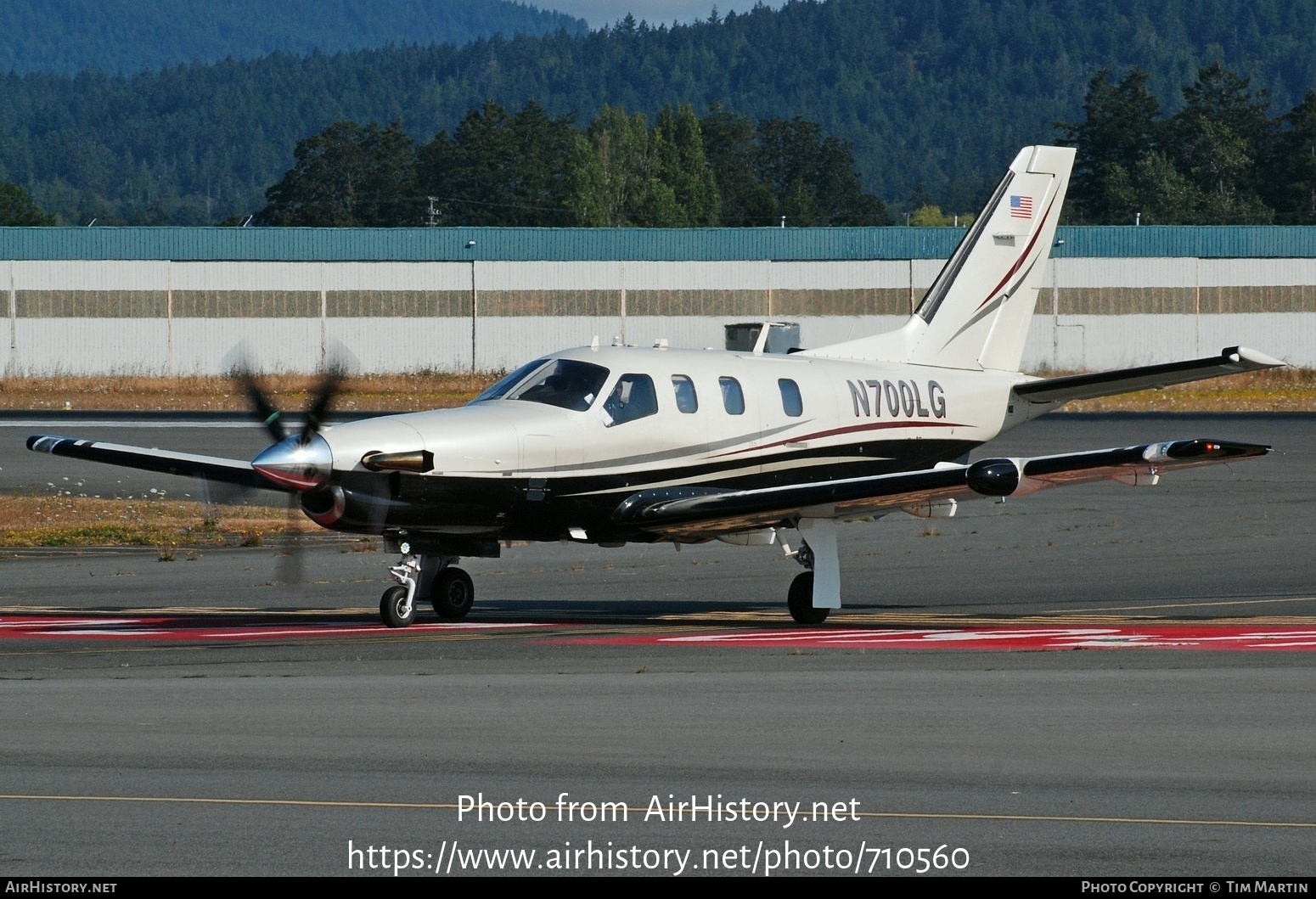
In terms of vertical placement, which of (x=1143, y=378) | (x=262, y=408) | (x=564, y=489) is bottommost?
(x=564, y=489)

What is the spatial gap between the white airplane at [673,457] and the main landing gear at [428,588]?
0.02 metres

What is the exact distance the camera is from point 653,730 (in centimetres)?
991

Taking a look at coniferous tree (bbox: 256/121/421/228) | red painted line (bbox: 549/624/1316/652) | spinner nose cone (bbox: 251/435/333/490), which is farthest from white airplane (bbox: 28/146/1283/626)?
coniferous tree (bbox: 256/121/421/228)

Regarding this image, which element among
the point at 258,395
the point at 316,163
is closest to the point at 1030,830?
the point at 258,395

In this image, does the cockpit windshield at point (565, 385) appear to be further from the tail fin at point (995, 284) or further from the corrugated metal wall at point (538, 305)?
the corrugated metal wall at point (538, 305)

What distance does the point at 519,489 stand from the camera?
1537cm

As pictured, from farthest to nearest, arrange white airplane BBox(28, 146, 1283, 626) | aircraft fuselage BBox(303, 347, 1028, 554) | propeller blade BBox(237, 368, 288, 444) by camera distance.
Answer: propeller blade BBox(237, 368, 288, 444)
aircraft fuselage BBox(303, 347, 1028, 554)
white airplane BBox(28, 146, 1283, 626)

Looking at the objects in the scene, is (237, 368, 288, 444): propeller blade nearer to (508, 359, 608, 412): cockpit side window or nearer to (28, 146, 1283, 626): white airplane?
(28, 146, 1283, 626): white airplane

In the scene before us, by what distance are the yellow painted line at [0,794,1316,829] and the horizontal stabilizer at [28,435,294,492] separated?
7.37 meters

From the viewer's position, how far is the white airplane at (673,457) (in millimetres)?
14414

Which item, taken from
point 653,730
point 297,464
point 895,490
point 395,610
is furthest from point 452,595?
point 653,730

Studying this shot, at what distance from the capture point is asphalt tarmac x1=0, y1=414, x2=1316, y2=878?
705 cm

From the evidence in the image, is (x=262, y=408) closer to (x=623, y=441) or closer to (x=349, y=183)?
(x=623, y=441)

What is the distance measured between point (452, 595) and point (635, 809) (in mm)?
8837
